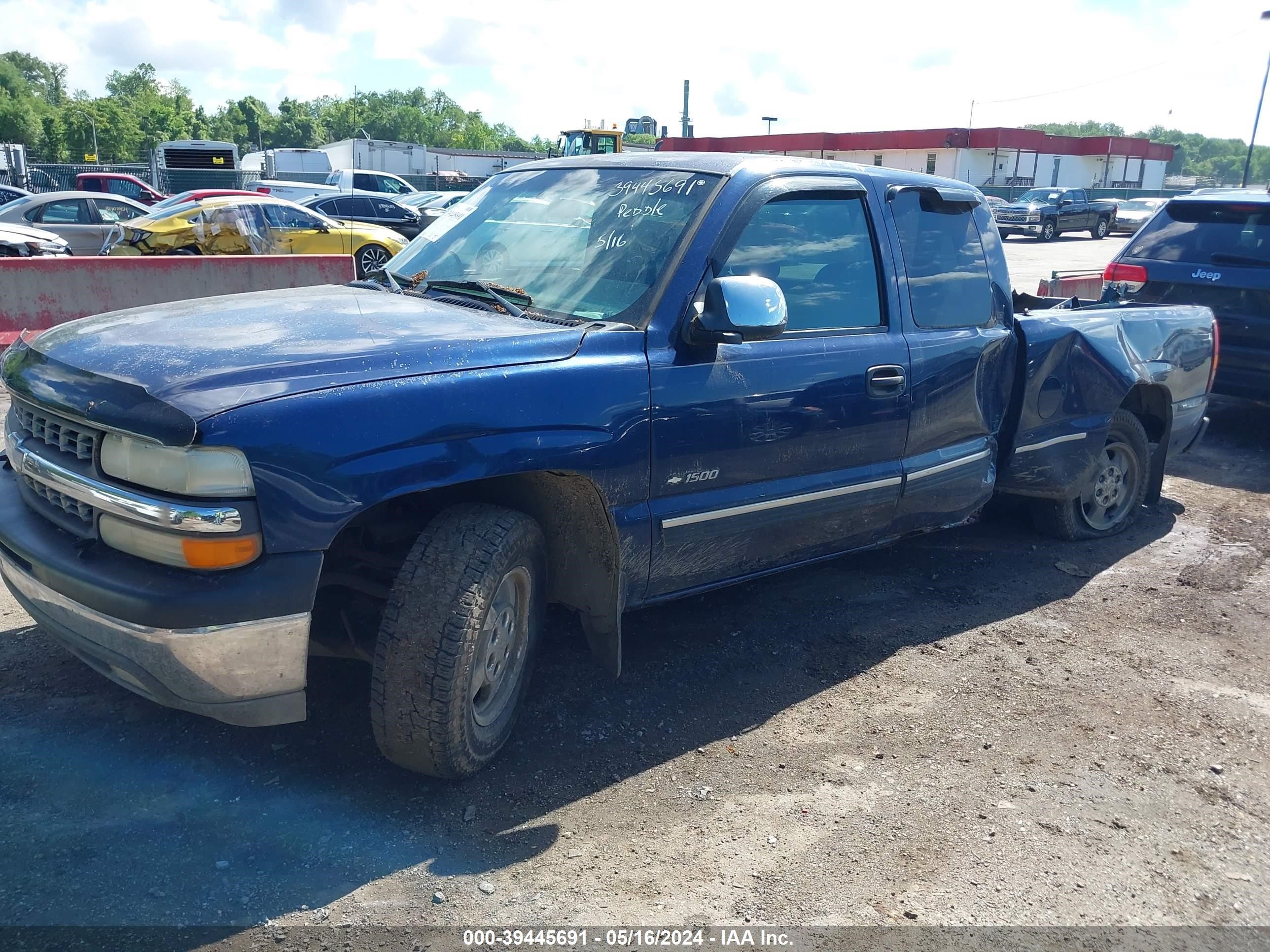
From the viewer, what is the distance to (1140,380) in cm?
552

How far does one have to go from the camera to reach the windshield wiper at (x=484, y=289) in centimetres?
357

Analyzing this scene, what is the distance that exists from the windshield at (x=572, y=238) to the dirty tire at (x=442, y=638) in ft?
2.98

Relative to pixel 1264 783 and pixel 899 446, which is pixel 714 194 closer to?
pixel 899 446

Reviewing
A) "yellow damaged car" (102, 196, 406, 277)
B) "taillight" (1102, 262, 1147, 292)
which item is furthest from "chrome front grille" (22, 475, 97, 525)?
"yellow damaged car" (102, 196, 406, 277)

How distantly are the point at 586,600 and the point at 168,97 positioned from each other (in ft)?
441

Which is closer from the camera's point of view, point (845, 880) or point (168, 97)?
point (845, 880)

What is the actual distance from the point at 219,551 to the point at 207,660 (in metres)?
0.28

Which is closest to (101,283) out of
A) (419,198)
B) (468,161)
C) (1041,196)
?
(419,198)

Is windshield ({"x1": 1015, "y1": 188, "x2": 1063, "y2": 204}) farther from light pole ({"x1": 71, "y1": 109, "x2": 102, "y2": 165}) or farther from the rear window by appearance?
light pole ({"x1": 71, "y1": 109, "x2": 102, "y2": 165})

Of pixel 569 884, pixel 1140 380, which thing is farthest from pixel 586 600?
pixel 1140 380

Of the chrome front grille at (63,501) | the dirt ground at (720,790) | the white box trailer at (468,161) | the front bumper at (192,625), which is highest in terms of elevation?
the white box trailer at (468,161)

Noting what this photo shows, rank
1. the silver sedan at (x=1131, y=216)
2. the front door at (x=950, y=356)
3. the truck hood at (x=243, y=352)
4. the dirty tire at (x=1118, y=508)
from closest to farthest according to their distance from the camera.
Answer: the truck hood at (x=243, y=352)
the front door at (x=950, y=356)
the dirty tire at (x=1118, y=508)
the silver sedan at (x=1131, y=216)

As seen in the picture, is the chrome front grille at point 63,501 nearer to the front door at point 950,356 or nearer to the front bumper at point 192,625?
the front bumper at point 192,625

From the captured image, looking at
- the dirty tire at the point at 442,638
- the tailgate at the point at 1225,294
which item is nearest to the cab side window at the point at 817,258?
the dirty tire at the point at 442,638
